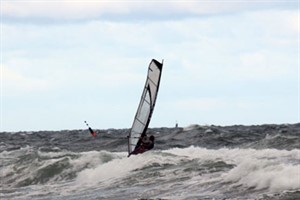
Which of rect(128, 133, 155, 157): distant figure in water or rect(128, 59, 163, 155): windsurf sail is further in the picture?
rect(128, 59, 163, 155): windsurf sail

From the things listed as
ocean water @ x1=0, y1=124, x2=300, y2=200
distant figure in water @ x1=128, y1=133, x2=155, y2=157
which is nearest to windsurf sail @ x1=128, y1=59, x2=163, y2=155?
distant figure in water @ x1=128, y1=133, x2=155, y2=157

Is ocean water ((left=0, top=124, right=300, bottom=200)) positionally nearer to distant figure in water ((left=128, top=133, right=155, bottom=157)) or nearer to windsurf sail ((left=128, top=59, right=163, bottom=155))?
distant figure in water ((left=128, top=133, right=155, bottom=157))

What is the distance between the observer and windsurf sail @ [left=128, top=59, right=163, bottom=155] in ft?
67.1

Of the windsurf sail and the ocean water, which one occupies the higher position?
the windsurf sail

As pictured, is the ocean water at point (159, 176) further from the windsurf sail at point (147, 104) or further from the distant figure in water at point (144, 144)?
the windsurf sail at point (147, 104)

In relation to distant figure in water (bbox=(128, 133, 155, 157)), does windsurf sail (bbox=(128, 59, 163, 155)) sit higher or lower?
higher

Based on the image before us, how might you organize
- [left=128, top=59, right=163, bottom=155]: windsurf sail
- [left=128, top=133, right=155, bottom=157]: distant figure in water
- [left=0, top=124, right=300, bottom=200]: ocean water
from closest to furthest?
[left=0, top=124, right=300, bottom=200]: ocean water, [left=128, top=133, right=155, bottom=157]: distant figure in water, [left=128, top=59, right=163, bottom=155]: windsurf sail

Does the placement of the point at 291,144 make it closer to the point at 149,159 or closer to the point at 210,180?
the point at 149,159

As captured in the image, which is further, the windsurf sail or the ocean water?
the windsurf sail

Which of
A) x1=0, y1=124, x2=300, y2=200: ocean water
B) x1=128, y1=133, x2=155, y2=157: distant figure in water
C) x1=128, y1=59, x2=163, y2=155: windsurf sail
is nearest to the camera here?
x1=0, y1=124, x2=300, y2=200: ocean water

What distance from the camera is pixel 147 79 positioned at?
A: 69.2ft

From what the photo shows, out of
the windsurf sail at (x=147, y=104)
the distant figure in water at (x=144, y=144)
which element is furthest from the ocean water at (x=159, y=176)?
the windsurf sail at (x=147, y=104)

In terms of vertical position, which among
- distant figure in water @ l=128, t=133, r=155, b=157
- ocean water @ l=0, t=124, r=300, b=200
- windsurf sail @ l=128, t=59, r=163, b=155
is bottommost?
ocean water @ l=0, t=124, r=300, b=200

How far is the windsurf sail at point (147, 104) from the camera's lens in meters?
20.5
